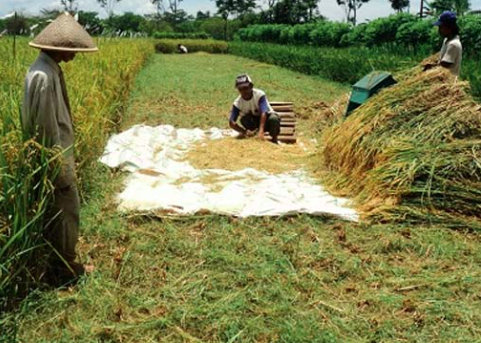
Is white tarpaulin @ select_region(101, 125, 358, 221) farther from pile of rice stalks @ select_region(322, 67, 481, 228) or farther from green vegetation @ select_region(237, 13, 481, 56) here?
green vegetation @ select_region(237, 13, 481, 56)

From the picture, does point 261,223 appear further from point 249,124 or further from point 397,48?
point 397,48

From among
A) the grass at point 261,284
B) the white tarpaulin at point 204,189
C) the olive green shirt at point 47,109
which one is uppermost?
the olive green shirt at point 47,109

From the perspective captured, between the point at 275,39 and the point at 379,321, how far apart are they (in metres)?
29.6

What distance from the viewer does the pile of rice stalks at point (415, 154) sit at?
424 cm

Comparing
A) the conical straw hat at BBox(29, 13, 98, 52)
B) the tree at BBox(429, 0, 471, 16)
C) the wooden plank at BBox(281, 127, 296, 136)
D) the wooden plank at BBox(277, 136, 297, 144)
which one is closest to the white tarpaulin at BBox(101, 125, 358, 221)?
the wooden plank at BBox(277, 136, 297, 144)

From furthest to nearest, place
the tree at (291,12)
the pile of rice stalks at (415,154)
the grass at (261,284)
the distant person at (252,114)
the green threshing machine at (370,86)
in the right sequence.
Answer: the tree at (291,12) → the distant person at (252,114) → the green threshing machine at (370,86) → the pile of rice stalks at (415,154) → the grass at (261,284)

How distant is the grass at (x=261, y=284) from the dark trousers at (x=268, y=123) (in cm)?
242

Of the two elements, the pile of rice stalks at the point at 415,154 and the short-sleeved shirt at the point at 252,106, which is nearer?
the pile of rice stalks at the point at 415,154

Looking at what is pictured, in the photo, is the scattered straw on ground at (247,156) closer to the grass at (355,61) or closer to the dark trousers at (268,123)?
the dark trousers at (268,123)

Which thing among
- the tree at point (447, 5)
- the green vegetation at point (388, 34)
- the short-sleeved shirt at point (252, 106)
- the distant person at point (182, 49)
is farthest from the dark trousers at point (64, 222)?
the distant person at point (182, 49)

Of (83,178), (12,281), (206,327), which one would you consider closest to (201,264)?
(206,327)

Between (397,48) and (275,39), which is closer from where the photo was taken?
(397,48)

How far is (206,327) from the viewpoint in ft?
9.00

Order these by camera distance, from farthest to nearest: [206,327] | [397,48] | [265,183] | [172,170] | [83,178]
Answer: [397,48] → [172,170] → [265,183] → [83,178] → [206,327]
